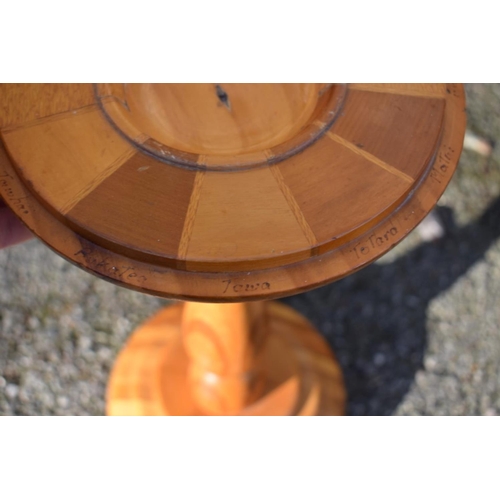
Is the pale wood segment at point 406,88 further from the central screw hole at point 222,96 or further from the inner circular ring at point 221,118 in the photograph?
the central screw hole at point 222,96

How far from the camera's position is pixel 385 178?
951 millimetres

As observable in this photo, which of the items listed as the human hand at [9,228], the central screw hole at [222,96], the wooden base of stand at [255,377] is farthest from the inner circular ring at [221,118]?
the wooden base of stand at [255,377]

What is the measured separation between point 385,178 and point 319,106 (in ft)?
0.67

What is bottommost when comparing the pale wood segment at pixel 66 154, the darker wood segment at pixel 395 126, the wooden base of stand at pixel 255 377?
the wooden base of stand at pixel 255 377

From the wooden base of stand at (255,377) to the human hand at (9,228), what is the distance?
0.53m

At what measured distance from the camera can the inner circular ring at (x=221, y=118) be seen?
965mm

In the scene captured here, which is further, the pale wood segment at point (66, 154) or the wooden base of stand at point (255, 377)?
the wooden base of stand at point (255, 377)

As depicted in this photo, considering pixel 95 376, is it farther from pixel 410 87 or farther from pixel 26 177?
pixel 410 87

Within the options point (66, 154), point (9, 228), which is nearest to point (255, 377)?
point (9, 228)

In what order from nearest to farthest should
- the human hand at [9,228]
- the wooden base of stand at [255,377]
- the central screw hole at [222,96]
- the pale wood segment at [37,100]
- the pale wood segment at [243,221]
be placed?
the pale wood segment at [243,221]
the pale wood segment at [37,100]
the central screw hole at [222,96]
the human hand at [9,228]
the wooden base of stand at [255,377]

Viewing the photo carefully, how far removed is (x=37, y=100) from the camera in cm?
100

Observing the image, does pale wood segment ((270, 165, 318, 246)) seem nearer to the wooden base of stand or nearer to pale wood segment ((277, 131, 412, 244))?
pale wood segment ((277, 131, 412, 244))
